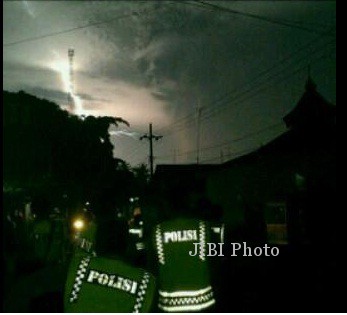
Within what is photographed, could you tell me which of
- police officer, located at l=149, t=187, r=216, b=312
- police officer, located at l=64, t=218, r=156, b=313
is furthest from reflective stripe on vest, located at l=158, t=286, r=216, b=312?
police officer, located at l=64, t=218, r=156, b=313

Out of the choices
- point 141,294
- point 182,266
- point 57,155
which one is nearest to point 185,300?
point 182,266

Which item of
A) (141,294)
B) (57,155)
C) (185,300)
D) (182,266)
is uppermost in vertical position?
(57,155)

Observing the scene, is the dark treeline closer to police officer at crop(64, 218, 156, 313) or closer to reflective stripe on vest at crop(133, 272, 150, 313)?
police officer at crop(64, 218, 156, 313)

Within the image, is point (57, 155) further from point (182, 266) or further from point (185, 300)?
point (185, 300)

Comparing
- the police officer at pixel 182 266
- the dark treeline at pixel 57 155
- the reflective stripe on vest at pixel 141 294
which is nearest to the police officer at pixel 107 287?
the reflective stripe on vest at pixel 141 294

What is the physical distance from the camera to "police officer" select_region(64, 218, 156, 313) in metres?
3.15

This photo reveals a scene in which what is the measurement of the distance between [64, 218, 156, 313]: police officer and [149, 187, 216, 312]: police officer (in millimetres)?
1844

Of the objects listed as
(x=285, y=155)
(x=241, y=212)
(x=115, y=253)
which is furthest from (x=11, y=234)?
(x=241, y=212)

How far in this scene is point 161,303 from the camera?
5121mm

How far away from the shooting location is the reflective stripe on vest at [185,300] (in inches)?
196

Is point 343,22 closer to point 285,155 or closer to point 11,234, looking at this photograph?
point 11,234

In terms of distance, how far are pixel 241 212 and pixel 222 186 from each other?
2.89m

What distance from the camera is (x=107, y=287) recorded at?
3.17m

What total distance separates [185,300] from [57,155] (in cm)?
969
